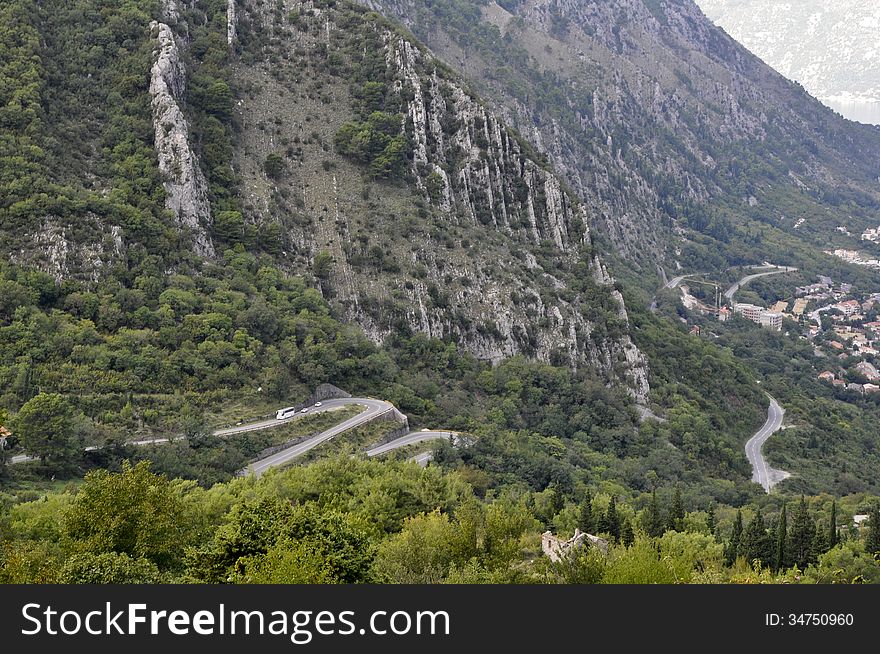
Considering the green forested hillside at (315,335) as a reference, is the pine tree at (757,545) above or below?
below

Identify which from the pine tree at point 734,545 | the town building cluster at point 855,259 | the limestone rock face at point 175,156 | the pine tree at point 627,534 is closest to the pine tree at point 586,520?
the pine tree at point 627,534

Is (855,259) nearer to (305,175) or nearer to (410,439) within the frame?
(305,175)

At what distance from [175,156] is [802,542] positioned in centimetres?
5590

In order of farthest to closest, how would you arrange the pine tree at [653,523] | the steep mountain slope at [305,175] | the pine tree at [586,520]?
the steep mountain slope at [305,175] → the pine tree at [653,523] → the pine tree at [586,520]

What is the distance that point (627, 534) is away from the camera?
153ft

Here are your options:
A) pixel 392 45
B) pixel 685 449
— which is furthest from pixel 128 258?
pixel 685 449

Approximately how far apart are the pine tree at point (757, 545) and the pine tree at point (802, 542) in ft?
3.63

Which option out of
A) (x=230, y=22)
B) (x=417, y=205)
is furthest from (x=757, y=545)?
(x=230, y=22)

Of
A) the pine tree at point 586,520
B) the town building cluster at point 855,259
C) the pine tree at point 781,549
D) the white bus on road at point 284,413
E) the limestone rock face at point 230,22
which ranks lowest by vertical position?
the pine tree at point 781,549

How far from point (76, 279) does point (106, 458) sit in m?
17.8

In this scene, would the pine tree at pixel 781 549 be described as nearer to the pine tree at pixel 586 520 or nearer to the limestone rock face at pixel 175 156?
the pine tree at pixel 586 520

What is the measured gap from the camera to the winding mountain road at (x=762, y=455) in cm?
7994

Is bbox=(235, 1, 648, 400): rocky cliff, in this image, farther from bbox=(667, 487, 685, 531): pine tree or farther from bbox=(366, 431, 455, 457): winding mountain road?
bbox=(667, 487, 685, 531): pine tree

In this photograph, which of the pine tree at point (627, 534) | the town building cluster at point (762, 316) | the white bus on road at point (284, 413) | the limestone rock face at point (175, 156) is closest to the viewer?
the pine tree at point (627, 534)
